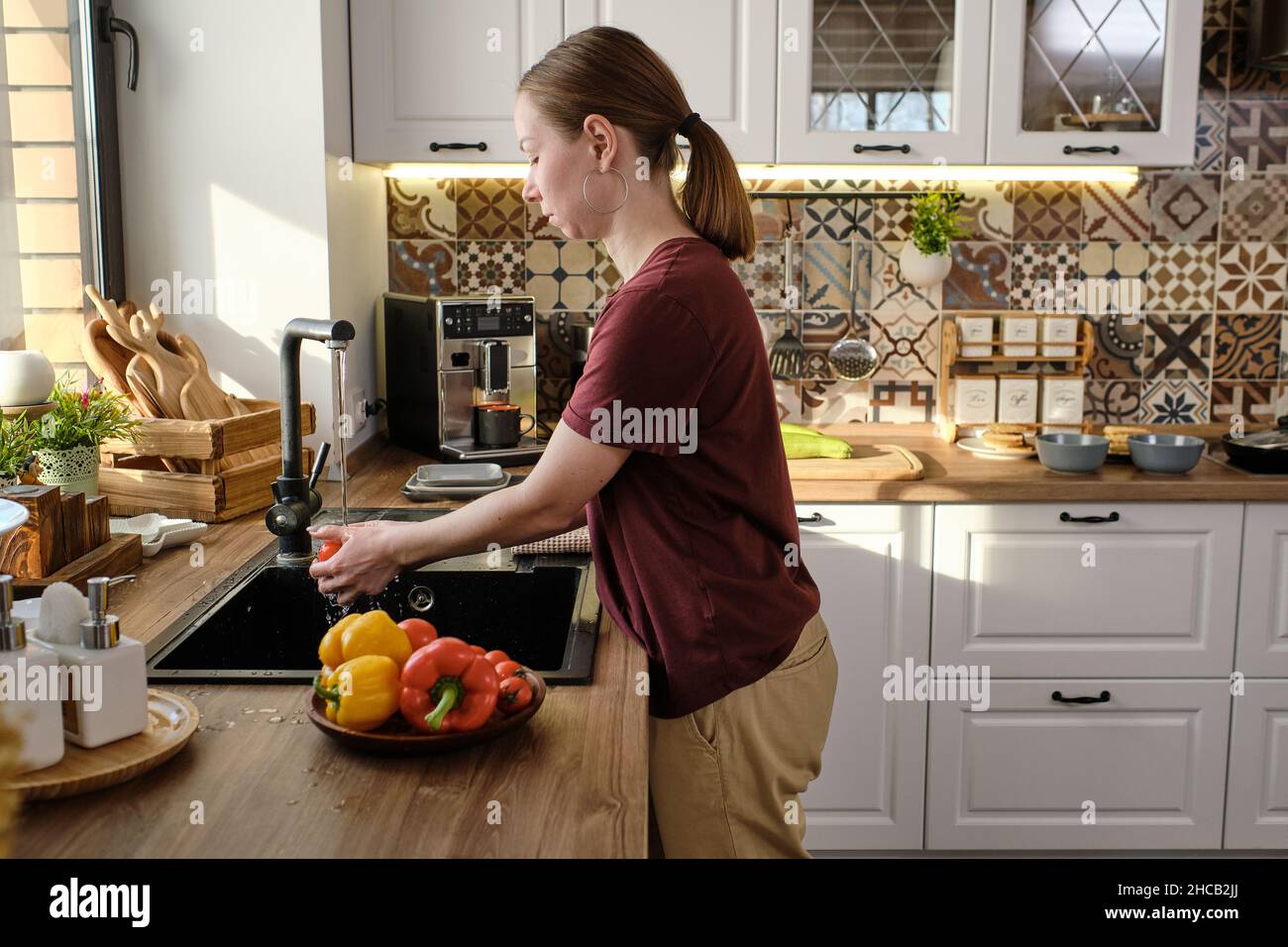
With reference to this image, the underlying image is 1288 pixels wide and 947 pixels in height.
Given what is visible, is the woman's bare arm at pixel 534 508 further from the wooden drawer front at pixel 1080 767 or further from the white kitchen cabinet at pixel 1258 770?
the white kitchen cabinet at pixel 1258 770

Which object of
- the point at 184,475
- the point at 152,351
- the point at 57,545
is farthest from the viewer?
the point at 152,351

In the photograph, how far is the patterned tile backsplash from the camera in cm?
318

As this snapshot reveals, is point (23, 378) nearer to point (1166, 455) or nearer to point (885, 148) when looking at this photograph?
point (885, 148)

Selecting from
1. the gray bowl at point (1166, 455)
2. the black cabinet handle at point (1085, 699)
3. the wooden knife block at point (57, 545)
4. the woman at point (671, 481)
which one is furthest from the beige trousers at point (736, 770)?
the gray bowl at point (1166, 455)

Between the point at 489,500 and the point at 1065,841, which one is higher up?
the point at 489,500

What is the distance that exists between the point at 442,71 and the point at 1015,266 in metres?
1.51

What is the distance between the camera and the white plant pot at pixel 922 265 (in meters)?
3.15

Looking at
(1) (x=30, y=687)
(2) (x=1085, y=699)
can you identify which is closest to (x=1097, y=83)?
(2) (x=1085, y=699)

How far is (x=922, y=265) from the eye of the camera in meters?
3.16

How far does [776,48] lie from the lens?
2.78 m

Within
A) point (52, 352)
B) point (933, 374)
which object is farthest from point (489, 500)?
point (933, 374)

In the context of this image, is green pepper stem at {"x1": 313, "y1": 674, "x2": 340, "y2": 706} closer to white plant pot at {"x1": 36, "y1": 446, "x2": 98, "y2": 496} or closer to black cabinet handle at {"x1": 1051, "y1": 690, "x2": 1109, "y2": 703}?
white plant pot at {"x1": 36, "y1": 446, "x2": 98, "y2": 496}
